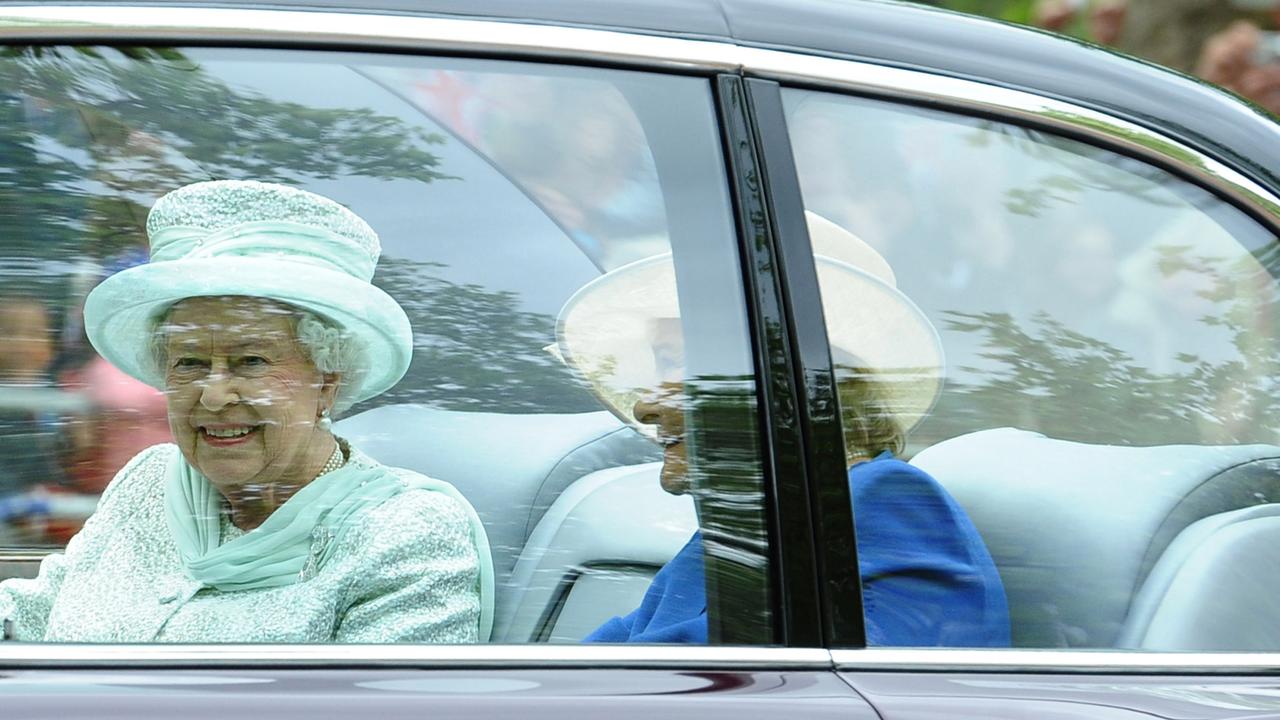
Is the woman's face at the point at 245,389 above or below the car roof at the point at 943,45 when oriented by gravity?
below

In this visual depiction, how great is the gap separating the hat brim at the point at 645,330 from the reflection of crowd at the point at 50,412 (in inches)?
17.3

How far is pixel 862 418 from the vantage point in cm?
147

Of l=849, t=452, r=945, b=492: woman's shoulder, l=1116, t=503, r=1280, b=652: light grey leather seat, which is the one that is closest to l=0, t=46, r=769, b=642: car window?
l=849, t=452, r=945, b=492: woman's shoulder

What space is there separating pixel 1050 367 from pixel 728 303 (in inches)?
14.9

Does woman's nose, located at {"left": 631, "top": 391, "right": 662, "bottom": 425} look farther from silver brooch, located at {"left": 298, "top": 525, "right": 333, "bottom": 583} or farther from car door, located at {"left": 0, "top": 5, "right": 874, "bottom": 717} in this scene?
silver brooch, located at {"left": 298, "top": 525, "right": 333, "bottom": 583}

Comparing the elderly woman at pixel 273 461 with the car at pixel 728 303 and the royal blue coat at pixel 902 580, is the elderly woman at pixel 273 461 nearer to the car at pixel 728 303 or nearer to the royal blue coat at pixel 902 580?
the car at pixel 728 303

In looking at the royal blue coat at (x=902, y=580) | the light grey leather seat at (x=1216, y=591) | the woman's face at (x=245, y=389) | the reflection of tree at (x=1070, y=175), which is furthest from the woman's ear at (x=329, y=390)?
the light grey leather seat at (x=1216, y=591)

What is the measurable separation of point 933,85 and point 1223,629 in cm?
66

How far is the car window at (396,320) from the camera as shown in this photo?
145 centimetres

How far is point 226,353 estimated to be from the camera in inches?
59.8

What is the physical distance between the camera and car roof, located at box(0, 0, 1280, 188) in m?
1.49

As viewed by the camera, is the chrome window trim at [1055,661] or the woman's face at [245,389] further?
the woman's face at [245,389]

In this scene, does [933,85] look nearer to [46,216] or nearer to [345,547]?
[345,547]

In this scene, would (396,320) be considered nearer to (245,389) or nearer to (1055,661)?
(245,389)
